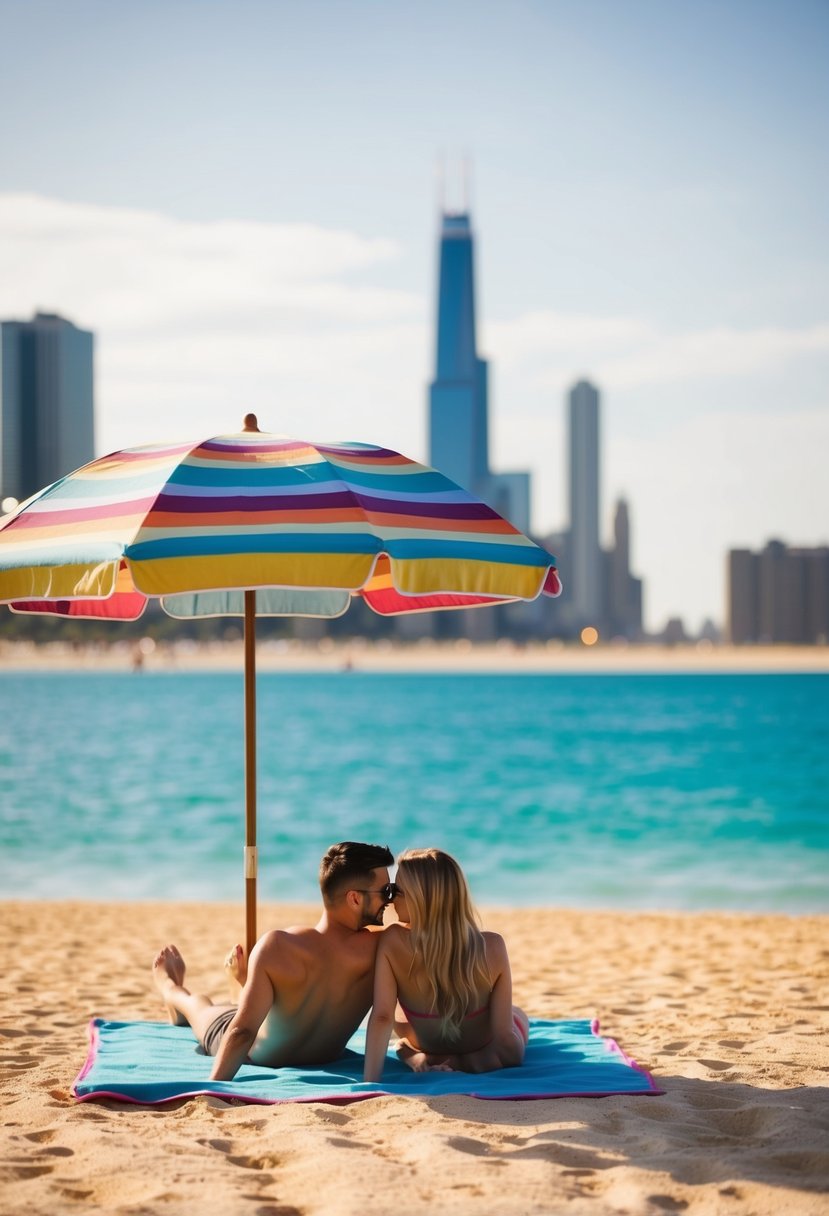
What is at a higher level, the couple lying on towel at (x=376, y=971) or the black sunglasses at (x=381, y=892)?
the black sunglasses at (x=381, y=892)

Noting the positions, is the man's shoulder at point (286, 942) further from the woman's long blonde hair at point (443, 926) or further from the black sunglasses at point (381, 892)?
the woman's long blonde hair at point (443, 926)

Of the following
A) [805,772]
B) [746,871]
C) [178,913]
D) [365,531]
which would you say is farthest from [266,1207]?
[805,772]

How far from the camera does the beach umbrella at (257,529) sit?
3711 mm

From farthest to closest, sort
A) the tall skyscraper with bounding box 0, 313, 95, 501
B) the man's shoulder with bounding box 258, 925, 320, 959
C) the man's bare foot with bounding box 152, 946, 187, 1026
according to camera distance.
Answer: the tall skyscraper with bounding box 0, 313, 95, 501
the man's bare foot with bounding box 152, 946, 187, 1026
the man's shoulder with bounding box 258, 925, 320, 959

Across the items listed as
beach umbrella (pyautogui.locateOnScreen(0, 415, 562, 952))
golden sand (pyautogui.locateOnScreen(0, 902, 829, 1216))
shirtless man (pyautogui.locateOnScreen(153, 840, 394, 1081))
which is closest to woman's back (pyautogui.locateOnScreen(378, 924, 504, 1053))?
shirtless man (pyautogui.locateOnScreen(153, 840, 394, 1081))

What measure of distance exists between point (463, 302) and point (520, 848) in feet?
554

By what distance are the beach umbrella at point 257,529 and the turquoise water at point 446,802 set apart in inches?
350

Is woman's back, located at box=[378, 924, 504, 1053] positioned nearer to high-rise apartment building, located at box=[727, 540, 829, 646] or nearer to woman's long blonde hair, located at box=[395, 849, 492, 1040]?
woman's long blonde hair, located at box=[395, 849, 492, 1040]

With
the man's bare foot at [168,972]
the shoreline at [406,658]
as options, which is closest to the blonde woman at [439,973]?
the man's bare foot at [168,972]

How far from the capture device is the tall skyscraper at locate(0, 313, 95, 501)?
12394cm

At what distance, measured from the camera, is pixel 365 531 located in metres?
3.84

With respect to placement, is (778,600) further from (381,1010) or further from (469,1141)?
(469,1141)

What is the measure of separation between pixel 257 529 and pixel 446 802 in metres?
19.2

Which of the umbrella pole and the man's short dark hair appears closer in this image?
the man's short dark hair
